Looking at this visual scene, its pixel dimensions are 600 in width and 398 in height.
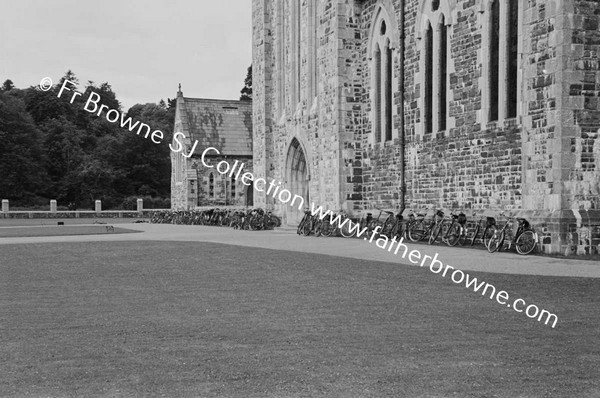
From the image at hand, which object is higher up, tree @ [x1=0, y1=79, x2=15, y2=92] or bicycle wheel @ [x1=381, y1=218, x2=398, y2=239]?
tree @ [x1=0, y1=79, x2=15, y2=92]

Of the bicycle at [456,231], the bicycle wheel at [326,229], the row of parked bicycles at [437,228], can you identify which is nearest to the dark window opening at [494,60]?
the bicycle at [456,231]

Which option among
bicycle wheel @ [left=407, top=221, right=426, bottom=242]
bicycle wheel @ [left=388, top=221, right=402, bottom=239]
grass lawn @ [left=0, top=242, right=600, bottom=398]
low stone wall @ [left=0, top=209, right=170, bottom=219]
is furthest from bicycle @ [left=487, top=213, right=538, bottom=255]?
low stone wall @ [left=0, top=209, right=170, bottom=219]

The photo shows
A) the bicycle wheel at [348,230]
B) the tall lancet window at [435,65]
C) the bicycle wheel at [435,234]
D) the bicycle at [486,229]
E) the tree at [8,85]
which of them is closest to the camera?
the bicycle at [486,229]

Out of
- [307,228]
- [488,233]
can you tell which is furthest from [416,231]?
[307,228]

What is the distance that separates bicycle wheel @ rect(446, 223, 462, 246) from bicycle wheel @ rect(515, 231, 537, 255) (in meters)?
2.89

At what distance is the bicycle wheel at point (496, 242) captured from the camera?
16906 mm

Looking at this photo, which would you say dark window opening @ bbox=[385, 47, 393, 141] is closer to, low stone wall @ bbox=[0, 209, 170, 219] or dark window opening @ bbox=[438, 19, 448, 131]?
dark window opening @ bbox=[438, 19, 448, 131]

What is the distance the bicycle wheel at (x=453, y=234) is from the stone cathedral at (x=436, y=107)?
81 cm

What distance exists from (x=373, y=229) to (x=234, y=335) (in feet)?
54.2

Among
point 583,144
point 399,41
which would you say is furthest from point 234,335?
point 399,41

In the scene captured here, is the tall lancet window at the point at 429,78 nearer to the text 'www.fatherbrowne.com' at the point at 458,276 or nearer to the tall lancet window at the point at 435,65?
the tall lancet window at the point at 435,65

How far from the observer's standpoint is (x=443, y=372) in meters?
5.97

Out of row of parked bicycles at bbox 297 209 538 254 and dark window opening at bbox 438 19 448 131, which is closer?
row of parked bicycles at bbox 297 209 538 254

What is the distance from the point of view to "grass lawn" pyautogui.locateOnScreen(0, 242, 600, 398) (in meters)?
5.64
